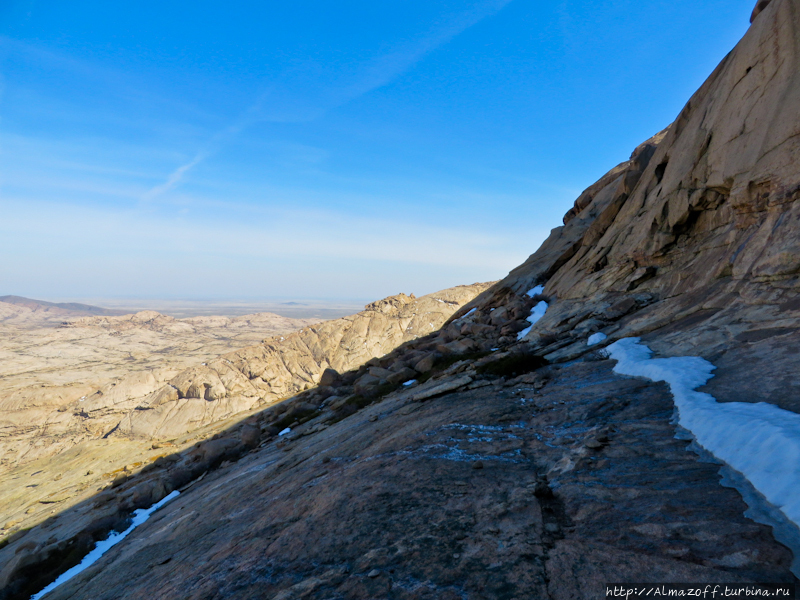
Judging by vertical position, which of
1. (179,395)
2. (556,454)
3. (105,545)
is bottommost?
(179,395)

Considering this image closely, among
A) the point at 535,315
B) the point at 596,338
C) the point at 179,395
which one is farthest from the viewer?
the point at 179,395

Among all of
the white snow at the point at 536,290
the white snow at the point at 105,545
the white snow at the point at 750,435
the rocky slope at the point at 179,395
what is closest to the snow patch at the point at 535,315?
the white snow at the point at 536,290

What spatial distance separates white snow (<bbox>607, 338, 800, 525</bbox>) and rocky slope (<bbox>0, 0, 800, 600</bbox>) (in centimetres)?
28

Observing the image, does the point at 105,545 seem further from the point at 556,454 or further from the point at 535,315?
the point at 535,315

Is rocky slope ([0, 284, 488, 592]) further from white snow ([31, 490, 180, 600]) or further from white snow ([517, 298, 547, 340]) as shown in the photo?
white snow ([517, 298, 547, 340])

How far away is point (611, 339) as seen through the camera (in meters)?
13.6

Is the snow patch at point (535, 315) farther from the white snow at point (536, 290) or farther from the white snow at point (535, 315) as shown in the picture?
the white snow at point (536, 290)

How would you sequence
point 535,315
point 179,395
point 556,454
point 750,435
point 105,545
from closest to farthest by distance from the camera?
1. point 750,435
2. point 556,454
3. point 105,545
4. point 535,315
5. point 179,395

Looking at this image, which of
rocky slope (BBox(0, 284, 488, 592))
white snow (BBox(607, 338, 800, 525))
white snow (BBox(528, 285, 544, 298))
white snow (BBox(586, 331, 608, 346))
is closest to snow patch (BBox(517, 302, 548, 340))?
white snow (BBox(528, 285, 544, 298))

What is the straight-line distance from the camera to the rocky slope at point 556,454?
15.0ft

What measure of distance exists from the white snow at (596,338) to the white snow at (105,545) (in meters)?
17.9

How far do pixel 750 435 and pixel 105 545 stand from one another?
18899mm

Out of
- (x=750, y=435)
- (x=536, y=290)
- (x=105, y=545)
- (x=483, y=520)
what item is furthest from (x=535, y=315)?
(x=105, y=545)

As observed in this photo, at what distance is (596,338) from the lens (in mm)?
14172
